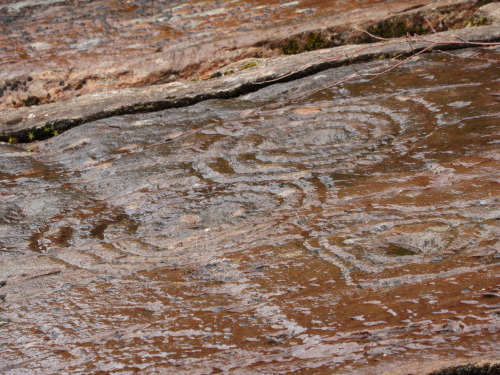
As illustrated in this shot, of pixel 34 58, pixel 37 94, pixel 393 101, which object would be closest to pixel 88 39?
pixel 34 58

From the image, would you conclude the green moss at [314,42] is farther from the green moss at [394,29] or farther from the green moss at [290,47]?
the green moss at [394,29]

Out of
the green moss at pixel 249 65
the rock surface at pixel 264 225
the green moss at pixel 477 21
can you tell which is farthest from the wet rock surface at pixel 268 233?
the green moss at pixel 477 21

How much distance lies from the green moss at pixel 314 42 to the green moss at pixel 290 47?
11 centimetres

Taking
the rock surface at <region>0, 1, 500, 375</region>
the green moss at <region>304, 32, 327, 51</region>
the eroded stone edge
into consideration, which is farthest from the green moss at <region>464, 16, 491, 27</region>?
the green moss at <region>304, 32, 327, 51</region>

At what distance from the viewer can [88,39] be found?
8.06 metres

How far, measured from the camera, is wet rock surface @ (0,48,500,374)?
2.50 metres

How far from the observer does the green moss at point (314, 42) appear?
6.84 metres

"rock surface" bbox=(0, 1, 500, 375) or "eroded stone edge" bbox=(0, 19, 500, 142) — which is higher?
"eroded stone edge" bbox=(0, 19, 500, 142)

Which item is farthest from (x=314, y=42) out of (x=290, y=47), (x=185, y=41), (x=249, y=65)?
(x=185, y=41)

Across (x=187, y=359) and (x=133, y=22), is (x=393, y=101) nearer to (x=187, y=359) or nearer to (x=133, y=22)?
(x=187, y=359)

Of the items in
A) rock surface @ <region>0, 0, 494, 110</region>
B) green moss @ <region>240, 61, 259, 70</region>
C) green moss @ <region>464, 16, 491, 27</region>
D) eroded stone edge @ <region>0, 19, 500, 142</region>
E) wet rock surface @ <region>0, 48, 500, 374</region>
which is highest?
rock surface @ <region>0, 0, 494, 110</region>

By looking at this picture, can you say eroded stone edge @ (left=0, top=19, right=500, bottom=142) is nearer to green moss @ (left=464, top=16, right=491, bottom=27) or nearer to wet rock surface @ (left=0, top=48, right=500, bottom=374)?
wet rock surface @ (left=0, top=48, right=500, bottom=374)

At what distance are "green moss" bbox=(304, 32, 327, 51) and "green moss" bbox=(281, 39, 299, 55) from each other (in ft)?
0.37

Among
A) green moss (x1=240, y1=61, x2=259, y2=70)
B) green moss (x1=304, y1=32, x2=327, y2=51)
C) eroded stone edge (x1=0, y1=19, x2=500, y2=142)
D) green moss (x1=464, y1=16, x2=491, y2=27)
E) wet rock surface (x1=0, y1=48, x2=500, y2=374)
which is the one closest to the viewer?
wet rock surface (x1=0, y1=48, x2=500, y2=374)
